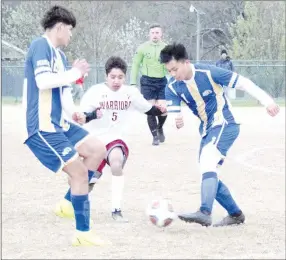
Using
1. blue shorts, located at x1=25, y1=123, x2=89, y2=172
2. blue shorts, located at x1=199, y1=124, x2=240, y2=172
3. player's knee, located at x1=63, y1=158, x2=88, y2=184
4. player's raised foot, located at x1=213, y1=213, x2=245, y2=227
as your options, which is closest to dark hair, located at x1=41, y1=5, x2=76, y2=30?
blue shorts, located at x1=25, y1=123, x2=89, y2=172

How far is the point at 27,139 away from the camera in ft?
19.9

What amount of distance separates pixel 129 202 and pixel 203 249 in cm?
223

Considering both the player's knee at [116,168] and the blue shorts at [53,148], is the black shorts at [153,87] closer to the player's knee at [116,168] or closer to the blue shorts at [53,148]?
the player's knee at [116,168]

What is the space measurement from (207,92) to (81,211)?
1719 mm

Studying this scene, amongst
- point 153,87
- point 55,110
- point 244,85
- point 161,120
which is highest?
point 153,87

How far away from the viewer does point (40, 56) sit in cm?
588

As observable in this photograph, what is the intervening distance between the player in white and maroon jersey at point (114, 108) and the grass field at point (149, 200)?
0.64m

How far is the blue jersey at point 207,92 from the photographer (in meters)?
6.84

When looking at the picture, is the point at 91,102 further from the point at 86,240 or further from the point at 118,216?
the point at 86,240

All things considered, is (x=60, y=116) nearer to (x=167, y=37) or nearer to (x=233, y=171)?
(x=233, y=171)

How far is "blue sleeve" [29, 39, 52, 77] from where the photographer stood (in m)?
5.84

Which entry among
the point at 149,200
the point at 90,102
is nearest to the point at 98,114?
the point at 90,102

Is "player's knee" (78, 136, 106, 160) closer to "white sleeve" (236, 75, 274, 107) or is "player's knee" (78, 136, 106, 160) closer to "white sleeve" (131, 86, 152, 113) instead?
"white sleeve" (131, 86, 152, 113)

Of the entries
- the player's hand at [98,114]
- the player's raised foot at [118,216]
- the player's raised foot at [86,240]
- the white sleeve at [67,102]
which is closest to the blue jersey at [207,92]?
the player's hand at [98,114]
